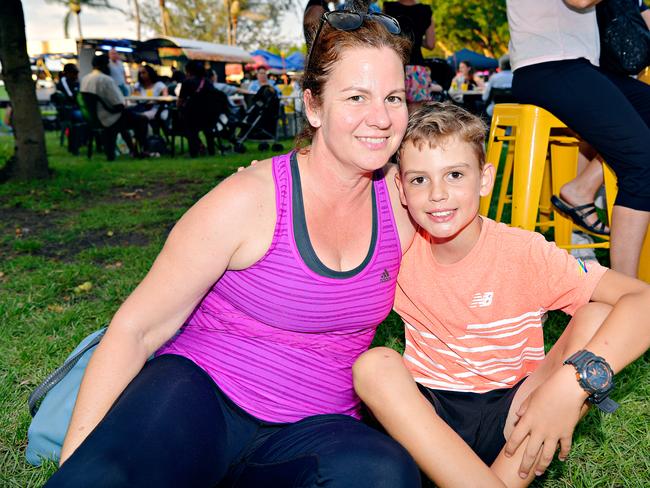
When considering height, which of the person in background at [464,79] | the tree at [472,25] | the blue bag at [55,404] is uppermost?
the tree at [472,25]

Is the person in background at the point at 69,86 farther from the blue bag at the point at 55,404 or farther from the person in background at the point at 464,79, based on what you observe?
the blue bag at the point at 55,404

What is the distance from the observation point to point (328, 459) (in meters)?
1.53

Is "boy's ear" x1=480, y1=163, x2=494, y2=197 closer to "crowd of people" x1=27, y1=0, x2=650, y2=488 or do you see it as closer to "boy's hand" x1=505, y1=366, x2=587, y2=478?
"crowd of people" x1=27, y1=0, x2=650, y2=488

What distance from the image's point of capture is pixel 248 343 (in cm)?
194

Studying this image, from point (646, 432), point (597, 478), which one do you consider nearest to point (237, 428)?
point (597, 478)

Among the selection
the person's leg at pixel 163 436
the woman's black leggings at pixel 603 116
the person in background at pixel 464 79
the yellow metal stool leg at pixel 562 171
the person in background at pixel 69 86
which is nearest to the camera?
the person's leg at pixel 163 436

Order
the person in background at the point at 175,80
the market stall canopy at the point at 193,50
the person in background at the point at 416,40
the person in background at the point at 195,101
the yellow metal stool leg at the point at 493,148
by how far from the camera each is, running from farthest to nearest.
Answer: the market stall canopy at the point at 193,50 → the person in background at the point at 175,80 → the person in background at the point at 195,101 → the person in background at the point at 416,40 → the yellow metal stool leg at the point at 493,148

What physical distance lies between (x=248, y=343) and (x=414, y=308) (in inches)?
24.4

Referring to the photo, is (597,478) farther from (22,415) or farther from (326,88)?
(22,415)

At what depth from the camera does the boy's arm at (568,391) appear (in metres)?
1.77

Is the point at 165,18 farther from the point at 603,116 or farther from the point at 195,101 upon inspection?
the point at 603,116

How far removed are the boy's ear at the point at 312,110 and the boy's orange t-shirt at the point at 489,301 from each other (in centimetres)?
56

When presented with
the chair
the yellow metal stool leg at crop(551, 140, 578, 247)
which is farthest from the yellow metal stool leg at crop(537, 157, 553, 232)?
the chair

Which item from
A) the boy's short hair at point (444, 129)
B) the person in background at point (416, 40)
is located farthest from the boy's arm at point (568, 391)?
the person in background at point (416, 40)
